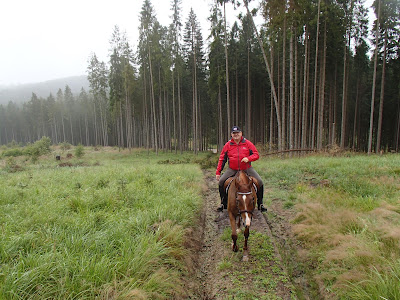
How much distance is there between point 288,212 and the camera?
6.97m

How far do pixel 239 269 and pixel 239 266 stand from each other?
88 millimetres

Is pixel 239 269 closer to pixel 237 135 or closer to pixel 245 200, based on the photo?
pixel 245 200

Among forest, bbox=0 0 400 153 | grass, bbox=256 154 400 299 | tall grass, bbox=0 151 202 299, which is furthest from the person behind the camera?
forest, bbox=0 0 400 153

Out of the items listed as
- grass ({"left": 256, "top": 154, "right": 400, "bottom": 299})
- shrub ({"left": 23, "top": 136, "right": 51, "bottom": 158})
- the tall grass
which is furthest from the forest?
the tall grass

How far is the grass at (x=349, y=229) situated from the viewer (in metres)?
3.19

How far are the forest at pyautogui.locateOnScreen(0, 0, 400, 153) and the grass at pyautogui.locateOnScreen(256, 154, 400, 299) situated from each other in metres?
10.2

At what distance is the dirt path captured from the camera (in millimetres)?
3545

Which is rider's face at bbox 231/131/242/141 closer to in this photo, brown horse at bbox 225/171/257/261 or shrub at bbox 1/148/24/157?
brown horse at bbox 225/171/257/261

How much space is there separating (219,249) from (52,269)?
341cm

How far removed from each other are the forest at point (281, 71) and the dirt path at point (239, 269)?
14165mm

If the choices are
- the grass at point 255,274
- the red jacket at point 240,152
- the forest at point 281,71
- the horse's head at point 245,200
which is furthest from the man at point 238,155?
the forest at point 281,71

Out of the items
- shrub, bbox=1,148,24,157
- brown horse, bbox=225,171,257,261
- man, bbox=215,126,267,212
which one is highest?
man, bbox=215,126,267,212

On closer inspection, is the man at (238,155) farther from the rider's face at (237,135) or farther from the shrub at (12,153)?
the shrub at (12,153)

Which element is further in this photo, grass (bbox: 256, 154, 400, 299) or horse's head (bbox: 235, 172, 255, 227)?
horse's head (bbox: 235, 172, 255, 227)
